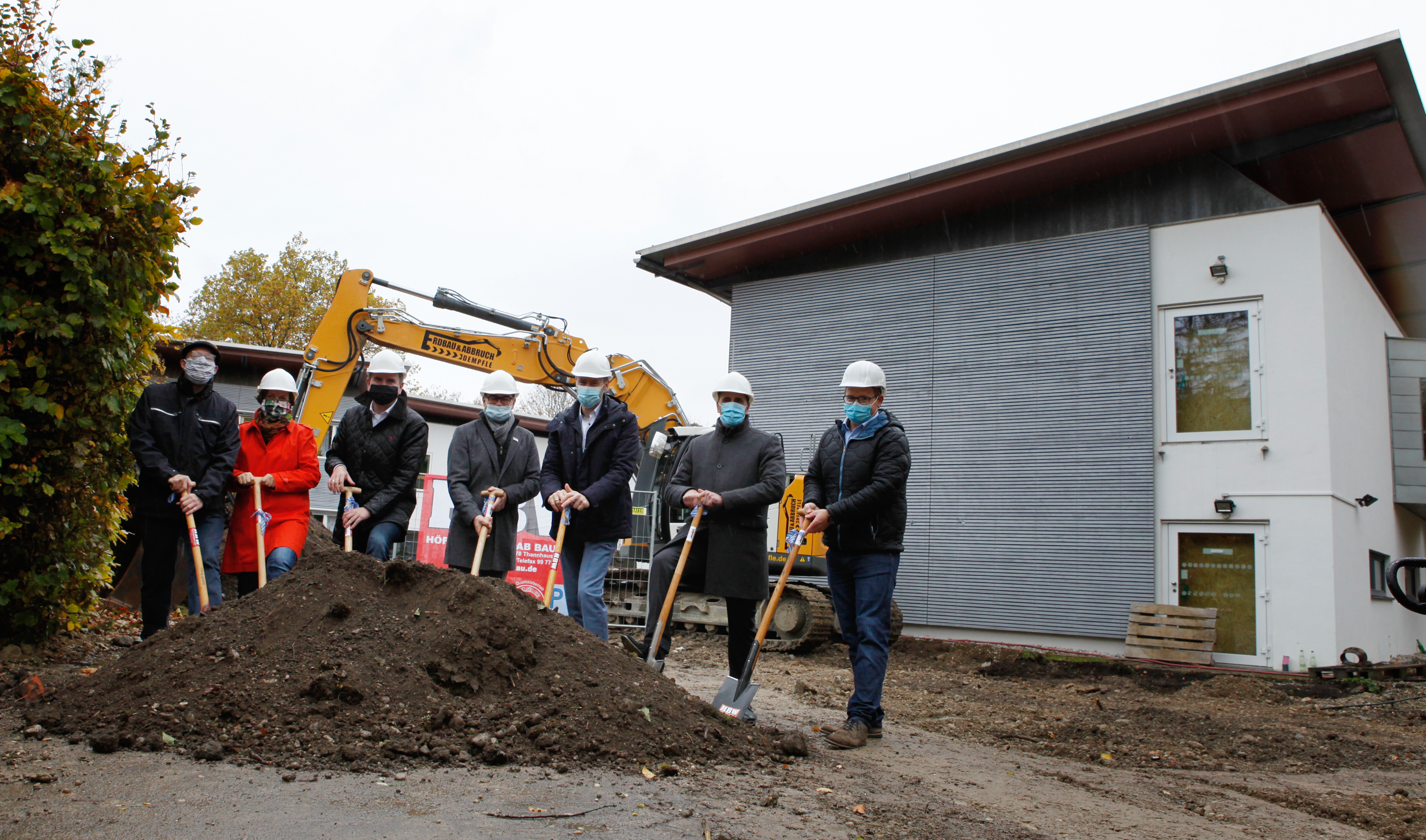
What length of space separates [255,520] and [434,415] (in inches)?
705

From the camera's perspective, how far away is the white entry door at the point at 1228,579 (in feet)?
34.1

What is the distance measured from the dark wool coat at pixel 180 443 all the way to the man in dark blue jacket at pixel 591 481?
1.89 m

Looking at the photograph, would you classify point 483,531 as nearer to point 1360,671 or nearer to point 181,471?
point 181,471

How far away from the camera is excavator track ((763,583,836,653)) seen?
11391 millimetres

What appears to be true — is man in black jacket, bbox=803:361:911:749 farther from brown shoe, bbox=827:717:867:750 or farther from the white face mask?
the white face mask

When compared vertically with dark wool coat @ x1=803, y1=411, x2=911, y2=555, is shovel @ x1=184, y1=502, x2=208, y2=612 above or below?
below

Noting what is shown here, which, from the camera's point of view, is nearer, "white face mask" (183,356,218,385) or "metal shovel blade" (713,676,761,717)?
"metal shovel blade" (713,676,761,717)

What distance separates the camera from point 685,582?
18.9 feet

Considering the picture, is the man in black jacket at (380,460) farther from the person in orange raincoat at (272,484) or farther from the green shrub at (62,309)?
the green shrub at (62,309)

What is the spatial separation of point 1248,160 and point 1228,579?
15.7 ft

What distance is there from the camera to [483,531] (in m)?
5.86

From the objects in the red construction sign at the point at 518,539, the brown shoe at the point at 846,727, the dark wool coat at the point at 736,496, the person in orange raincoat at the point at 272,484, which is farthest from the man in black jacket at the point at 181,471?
the red construction sign at the point at 518,539

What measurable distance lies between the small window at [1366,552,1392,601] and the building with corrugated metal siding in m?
0.10

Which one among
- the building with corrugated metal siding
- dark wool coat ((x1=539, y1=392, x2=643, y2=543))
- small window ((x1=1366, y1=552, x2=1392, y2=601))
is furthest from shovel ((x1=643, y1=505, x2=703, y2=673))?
small window ((x1=1366, y1=552, x2=1392, y2=601))
